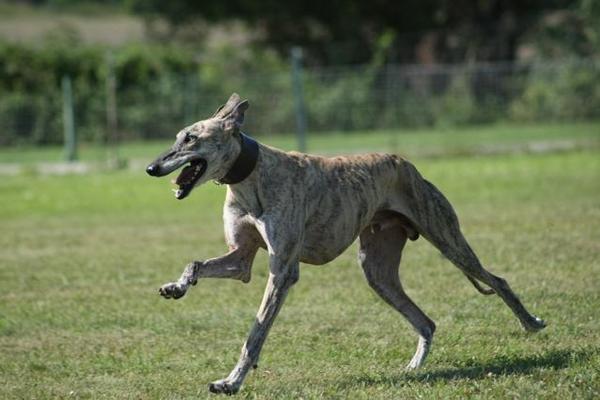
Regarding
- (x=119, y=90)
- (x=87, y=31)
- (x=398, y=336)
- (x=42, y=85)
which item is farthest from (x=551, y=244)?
(x=87, y=31)

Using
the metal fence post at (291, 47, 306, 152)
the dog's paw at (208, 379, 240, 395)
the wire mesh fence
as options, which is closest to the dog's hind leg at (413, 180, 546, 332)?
the dog's paw at (208, 379, 240, 395)

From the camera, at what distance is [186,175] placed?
640 cm

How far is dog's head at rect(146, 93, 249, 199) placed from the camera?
6.33m

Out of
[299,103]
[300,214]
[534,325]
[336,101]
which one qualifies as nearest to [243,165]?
[300,214]

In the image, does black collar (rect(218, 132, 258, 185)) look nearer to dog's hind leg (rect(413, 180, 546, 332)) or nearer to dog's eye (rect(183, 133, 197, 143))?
dog's eye (rect(183, 133, 197, 143))

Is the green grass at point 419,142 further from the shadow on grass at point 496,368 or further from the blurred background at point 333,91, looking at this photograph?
the shadow on grass at point 496,368

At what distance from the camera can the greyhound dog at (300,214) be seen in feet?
21.1

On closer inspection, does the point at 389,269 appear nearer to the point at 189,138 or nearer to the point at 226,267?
the point at 226,267

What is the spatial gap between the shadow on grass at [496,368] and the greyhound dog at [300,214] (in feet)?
1.11

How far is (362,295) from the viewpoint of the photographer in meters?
9.84

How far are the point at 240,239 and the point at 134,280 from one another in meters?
4.48

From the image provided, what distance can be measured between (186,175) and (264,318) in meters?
0.96

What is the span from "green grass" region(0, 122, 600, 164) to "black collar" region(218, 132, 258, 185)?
18.7 metres

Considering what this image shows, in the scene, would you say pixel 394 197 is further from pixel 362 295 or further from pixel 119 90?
pixel 119 90
